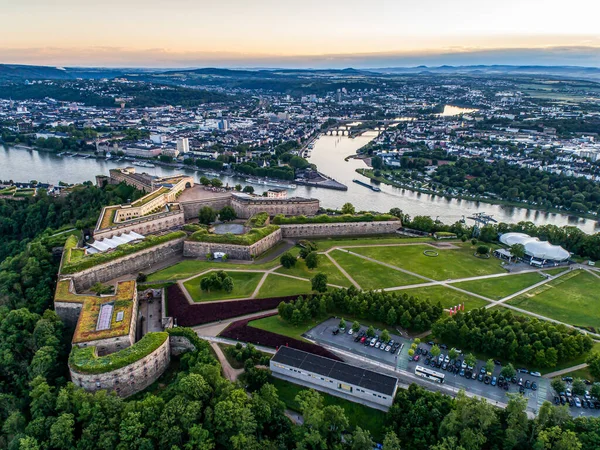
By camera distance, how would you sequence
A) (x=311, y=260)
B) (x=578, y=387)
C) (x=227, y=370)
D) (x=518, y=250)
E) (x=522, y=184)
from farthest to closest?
(x=522, y=184), (x=518, y=250), (x=311, y=260), (x=227, y=370), (x=578, y=387)

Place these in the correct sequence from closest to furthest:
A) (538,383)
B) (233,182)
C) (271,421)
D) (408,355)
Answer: (271,421), (538,383), (408,355), (233,182)

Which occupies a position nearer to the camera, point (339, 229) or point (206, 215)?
point (339, 229)

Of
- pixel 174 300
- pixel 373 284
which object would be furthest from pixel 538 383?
pixel 174 300

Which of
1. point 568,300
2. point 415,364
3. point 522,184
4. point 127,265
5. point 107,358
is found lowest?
point 522,184

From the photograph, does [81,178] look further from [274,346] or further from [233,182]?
[274,346]

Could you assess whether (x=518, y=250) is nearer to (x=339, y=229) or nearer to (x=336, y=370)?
(x=339, y=229)

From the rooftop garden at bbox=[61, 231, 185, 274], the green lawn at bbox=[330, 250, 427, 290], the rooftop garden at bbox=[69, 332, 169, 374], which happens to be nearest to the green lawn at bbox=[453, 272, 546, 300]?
Result: the green lawn at bbox=[330, 250, 427, 290]

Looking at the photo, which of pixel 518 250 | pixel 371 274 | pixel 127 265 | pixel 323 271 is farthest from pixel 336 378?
pixel 518 250
